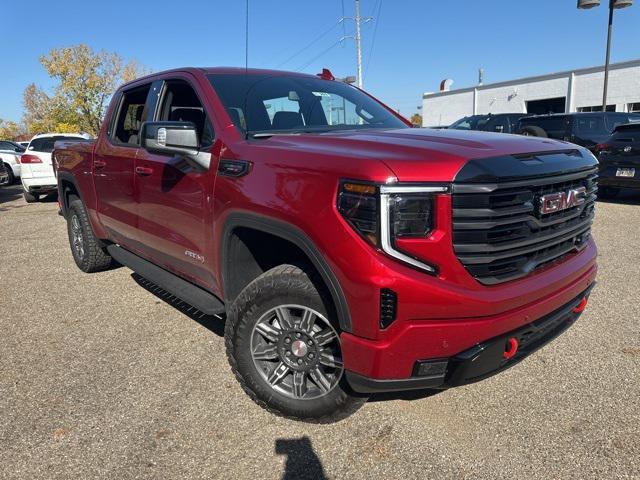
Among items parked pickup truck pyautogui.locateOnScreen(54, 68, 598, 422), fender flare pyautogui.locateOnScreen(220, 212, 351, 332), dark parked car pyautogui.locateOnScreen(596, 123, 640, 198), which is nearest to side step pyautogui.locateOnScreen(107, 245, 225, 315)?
parked pickup truck pyautogui.locateOnScreen(54, 68, 598, 422)

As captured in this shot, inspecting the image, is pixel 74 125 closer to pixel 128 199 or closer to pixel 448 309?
pixel 128 199

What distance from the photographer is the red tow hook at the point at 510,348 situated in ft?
7.58

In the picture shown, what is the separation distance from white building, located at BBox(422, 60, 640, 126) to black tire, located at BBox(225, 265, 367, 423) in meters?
30.5

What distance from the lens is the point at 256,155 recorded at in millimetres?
2660

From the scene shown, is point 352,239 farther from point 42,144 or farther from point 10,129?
point 10,129

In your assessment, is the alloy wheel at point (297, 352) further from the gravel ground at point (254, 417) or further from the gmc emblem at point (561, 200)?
the gmc emblem at point (561, 200)

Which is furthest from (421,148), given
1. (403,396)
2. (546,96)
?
(546,96)

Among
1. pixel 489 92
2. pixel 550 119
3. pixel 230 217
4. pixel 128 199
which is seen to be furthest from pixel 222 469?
pixel 489 92

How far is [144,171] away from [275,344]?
181 centimetres

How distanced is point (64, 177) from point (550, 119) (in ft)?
37.8

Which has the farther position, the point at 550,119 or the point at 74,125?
the point at 74,125

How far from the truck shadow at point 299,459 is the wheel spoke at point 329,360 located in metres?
0.43

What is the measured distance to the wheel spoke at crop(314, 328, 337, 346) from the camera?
2.51 meters

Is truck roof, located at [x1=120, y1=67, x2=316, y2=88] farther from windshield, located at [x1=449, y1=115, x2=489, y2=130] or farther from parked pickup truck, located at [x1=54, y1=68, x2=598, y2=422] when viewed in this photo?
windshield, located at [x1=449, y1=115, x2=489, y2=130]
